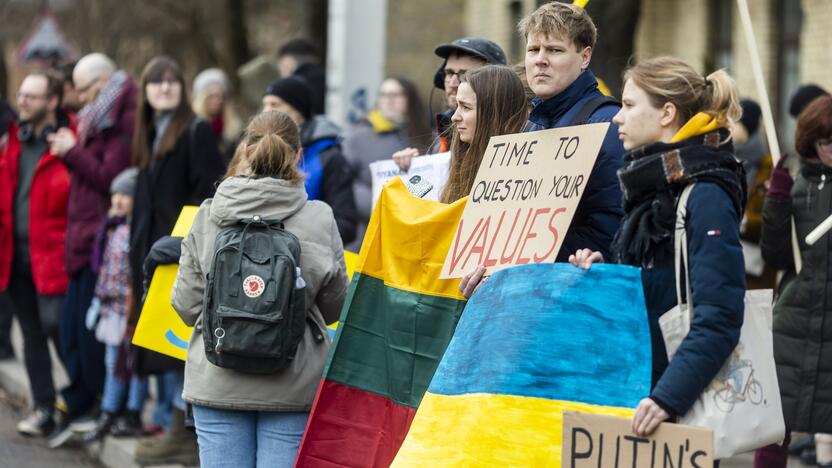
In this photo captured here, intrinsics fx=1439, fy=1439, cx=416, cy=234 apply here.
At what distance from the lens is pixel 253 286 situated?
503cm

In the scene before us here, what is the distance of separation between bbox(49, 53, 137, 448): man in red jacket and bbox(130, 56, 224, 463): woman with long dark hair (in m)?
0.70

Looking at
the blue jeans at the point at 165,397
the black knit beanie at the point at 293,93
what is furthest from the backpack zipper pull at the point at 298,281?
the blue jeans at the point at 165,397

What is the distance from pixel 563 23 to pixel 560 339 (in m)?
1.21

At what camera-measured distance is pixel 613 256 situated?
4.46 metres

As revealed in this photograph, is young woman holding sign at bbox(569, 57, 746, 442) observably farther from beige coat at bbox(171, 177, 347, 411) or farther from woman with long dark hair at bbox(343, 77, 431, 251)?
woman with long dark hair at bbox(343, 77, 431, 251)

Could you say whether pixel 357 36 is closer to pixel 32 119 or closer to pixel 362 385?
pixel 32 119

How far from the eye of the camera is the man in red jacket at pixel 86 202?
29.0 ft

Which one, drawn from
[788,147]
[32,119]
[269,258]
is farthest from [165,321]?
[788,147]

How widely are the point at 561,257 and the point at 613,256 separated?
0.42 meters

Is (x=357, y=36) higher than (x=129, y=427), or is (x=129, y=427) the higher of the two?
(x=357, y=36)

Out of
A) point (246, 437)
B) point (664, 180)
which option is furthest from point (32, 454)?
point (664, 180)

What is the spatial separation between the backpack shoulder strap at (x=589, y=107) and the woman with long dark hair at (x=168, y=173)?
3.45 meters

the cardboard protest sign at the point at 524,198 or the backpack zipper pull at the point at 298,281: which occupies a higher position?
the cardboard protest sign at the point at 524,198

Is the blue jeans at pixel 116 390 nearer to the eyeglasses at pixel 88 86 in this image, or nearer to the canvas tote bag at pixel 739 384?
the eyeglasses at pixel 88 86
